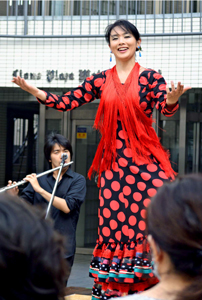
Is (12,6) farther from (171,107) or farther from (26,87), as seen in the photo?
(171,107)

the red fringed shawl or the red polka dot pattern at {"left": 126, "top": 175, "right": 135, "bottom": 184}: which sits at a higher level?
the red fringed shawl

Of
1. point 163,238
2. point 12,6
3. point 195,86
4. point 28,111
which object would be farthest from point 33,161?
point 163,238

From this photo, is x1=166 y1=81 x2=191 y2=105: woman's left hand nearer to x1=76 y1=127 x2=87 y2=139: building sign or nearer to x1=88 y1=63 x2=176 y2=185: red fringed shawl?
x1=88 y1=63 x2=176 y2=185: red fringed shawl

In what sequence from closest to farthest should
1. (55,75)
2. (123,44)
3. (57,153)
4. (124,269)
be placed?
1. (124,269)
2. (123,44)
3. (57,153)
4. (55,75)

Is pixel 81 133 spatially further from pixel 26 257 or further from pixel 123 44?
pixel 26 257

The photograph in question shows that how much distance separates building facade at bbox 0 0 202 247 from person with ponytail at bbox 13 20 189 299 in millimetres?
3102

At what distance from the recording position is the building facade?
5.87 m

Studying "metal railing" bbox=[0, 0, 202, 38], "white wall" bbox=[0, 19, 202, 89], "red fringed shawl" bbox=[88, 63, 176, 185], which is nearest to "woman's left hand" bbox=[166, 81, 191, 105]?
"red fringed shawl" bbox=[88, 63, 176, 185]

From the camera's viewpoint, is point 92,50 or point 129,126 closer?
point 129,126

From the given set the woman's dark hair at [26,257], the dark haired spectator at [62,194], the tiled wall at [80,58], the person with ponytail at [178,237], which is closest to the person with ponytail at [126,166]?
the dark haired spectator at [62,194]

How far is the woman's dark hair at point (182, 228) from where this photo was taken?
1.13 metres

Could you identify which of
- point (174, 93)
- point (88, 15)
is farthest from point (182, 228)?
point (88, 15)

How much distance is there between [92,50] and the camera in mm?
6148

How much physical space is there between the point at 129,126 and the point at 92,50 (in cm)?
362
